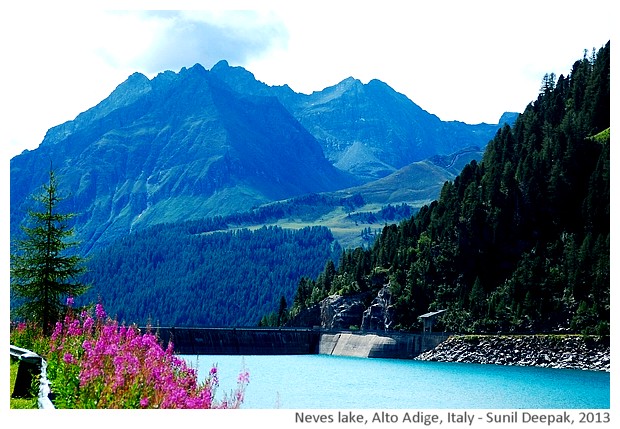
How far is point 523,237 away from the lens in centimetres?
14788

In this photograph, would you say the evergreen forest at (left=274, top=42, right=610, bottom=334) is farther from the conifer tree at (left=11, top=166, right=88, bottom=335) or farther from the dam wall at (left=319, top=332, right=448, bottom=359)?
the conifer tree at (left=11, top=166, right=88, bottom=335)

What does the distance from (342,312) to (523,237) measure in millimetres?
36349

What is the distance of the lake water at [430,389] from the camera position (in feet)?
185

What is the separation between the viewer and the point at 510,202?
493 feet

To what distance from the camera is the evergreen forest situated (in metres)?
127

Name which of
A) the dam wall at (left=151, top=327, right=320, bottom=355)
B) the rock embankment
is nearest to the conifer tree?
the rock embankment

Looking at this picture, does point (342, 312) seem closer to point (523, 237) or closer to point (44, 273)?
point (523, 237)

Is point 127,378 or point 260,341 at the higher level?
point 127,378

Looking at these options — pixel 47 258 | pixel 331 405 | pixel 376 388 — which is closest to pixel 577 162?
pixel 376 388

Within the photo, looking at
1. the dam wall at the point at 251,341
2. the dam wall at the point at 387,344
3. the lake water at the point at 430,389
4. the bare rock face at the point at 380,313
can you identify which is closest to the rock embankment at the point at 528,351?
the dam wall at the point at 387,344

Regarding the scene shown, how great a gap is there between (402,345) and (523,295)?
20780mm

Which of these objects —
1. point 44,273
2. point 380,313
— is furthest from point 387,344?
point 44,273

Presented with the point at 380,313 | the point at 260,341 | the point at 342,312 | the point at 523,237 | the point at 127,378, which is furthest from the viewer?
the point at 342,312

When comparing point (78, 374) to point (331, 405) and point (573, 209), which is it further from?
point (573, 209)
